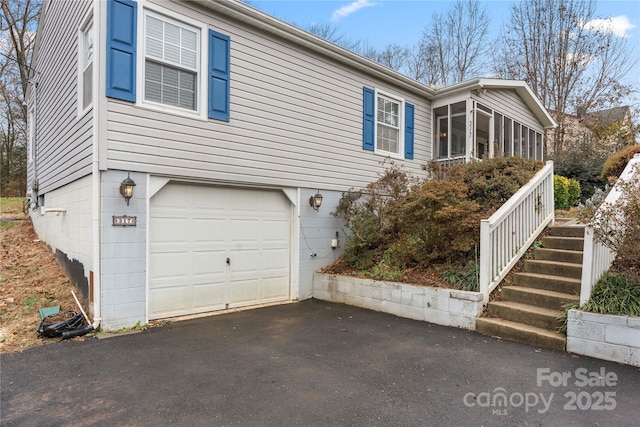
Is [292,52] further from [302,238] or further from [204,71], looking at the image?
[302,238]

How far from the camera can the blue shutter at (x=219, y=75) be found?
584cm

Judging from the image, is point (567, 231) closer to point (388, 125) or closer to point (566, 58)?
point (388, 125)

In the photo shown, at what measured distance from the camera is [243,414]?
2.86 meters

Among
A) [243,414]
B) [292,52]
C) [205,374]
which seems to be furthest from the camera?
[292,52]

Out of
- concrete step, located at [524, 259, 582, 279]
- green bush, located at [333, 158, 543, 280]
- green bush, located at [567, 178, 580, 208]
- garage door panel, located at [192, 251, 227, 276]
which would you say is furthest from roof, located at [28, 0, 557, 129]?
concrete step, located at [524, 259, 582, 279]

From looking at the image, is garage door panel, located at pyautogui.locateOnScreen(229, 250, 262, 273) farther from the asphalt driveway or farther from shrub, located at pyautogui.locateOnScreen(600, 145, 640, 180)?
shrub, located at pyautogui.locateOnScreen(600, 145, 640, 180)

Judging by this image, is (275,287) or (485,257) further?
(275,287)

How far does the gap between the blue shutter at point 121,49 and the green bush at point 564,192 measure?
930 centimetres

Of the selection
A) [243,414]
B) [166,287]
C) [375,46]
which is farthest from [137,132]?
[375,46]

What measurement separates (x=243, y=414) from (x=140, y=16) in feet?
17.3

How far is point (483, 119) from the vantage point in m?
11.0

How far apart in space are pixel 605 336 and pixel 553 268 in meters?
1.46

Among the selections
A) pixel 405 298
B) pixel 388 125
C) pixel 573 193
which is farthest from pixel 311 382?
pixel 573 193

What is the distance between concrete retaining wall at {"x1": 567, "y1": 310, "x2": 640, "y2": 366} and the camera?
3648 millimetres
